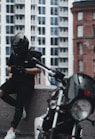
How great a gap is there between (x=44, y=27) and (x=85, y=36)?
16242 millimetres

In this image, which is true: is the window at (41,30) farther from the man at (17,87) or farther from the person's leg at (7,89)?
the person's leg at (7,89)

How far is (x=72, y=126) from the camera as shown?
323 centimetres

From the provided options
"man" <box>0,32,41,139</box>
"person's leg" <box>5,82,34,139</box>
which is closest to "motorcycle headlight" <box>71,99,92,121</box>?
"man" <box>0,32,41,139</box>

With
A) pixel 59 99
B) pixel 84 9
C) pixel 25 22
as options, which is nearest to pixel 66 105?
pixel 59 99

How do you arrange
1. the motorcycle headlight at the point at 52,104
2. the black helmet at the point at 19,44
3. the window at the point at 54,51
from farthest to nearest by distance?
1. the window at the point at 54,51
2. the black helmet at the point at 19,44
3. the motorcycle headlight at the point at 52,104

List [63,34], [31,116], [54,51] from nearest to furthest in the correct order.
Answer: [31,116] < [54,51] < [63,34]

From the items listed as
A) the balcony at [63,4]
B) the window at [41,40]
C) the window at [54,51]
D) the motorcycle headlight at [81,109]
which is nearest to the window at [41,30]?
the window at [41,40]

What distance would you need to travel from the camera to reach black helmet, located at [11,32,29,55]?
3934mm

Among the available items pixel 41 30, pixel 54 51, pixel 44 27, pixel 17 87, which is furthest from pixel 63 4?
pixel 17 87

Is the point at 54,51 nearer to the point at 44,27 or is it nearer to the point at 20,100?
the point at 44,27

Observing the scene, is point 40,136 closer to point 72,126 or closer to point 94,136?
point 72,126

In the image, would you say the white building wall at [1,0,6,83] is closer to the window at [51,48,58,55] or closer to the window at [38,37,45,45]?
the window at [38,37,45,45]

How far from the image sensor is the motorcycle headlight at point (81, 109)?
3037mm

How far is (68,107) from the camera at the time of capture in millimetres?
3053
